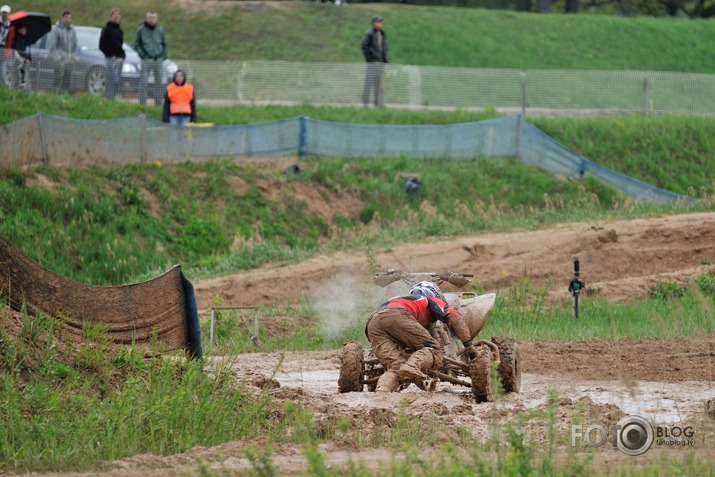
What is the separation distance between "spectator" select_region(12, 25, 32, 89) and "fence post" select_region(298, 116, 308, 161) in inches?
263

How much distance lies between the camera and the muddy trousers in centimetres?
1198

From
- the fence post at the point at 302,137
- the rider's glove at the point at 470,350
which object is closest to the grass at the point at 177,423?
the rider's glove at the point at 470,350

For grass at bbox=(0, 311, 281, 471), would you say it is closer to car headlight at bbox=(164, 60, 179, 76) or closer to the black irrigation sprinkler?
the black irrigation sprinkler

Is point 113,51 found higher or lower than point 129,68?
higher

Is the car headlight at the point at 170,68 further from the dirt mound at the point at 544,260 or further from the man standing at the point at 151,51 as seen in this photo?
the dirt mound at the point at 544,260

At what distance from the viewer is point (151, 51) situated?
3100 centimetres

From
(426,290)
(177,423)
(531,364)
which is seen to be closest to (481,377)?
(426,290)

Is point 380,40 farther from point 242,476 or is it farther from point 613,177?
point 242,476

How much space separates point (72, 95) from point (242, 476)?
23.1 meters

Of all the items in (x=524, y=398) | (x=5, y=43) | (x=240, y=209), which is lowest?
(x=240, y=209)

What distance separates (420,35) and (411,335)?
119 ft

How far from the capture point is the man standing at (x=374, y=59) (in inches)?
1331

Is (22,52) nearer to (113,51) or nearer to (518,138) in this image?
(113,51)

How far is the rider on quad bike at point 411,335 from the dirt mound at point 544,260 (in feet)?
26.3
